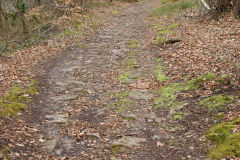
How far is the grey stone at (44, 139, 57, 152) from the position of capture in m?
5.32

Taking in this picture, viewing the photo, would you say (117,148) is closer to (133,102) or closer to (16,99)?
(133,102)

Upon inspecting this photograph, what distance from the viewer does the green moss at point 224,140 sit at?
15.1 feet

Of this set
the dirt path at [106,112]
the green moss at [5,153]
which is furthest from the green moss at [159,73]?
the green moss at [5,153]

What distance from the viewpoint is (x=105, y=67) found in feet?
36.6

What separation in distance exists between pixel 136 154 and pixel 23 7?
18.0 metres

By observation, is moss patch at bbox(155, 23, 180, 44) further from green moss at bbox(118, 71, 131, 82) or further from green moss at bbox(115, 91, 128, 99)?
green moss at bbox(115, 91, 128, 99)

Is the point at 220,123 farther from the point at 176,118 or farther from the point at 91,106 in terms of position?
the point at 91,106

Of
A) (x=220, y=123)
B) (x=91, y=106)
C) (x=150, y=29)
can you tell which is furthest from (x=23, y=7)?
(x=220, y=123)

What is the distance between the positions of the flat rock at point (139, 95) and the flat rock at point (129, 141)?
2268 mm

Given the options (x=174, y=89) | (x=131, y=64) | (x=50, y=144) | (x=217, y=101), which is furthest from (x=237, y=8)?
(x=50, y=144)

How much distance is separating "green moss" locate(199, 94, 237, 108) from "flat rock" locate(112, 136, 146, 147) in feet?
6.49

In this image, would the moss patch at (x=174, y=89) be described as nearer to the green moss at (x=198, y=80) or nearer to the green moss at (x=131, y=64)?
the green moss at (x=198, y=80)

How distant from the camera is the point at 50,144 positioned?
5.46 metres

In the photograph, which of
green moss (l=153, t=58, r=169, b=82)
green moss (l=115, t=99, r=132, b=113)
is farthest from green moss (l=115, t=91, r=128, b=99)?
green moss (l=153, t=58, r=169, b=82)
